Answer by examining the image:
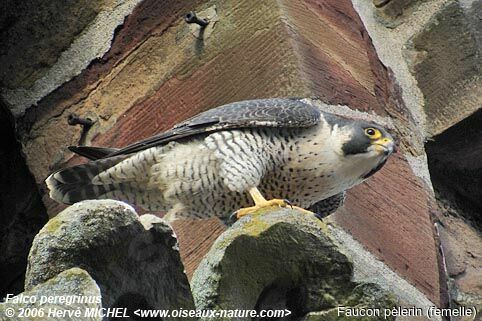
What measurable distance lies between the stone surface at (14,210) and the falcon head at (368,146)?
124 cm

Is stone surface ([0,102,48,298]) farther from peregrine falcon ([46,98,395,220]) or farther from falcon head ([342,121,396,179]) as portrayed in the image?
falcon head ([342,121,396,179])

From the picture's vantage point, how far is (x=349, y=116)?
4.58 meters

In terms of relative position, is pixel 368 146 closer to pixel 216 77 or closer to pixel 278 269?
pixel 216 77

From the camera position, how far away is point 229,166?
3.70 metres

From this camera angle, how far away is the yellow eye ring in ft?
13.1

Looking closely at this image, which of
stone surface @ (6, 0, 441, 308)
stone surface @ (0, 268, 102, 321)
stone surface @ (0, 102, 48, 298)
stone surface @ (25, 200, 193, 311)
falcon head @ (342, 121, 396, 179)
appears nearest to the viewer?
stone surface @ (0, 268, 102, 321)

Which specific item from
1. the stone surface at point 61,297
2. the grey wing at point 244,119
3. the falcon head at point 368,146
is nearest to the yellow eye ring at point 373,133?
the falcon head at point 368,146

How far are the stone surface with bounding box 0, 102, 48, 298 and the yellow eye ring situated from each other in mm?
1277

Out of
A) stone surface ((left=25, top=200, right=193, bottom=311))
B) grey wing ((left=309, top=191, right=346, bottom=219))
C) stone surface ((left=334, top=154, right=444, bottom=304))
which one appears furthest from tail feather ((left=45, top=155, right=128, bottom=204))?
stone surface ((left=25, top=200, right=193, bottom=311))

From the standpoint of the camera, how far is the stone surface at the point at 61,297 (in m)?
2.15

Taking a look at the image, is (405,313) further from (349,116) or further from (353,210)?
(349,116)

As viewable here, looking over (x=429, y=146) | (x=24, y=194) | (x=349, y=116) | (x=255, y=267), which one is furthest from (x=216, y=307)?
(x=429, y=146)

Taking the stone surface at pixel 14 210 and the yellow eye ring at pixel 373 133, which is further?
the stone surface at pixel 14 210

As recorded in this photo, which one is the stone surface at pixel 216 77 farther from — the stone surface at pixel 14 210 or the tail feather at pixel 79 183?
the tail feather at pixel 79 183
